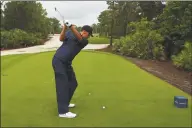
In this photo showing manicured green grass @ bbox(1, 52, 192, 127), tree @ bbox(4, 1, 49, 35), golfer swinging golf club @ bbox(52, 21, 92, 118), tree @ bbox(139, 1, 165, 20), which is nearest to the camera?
manicured green grass @ bbox(1, 52, 192, 127)

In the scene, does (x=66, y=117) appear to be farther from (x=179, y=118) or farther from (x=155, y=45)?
(x=155, y=45)

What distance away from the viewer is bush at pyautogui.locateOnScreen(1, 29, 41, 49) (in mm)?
35781

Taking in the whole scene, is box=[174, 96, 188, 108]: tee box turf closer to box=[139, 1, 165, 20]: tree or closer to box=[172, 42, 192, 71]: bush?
box=[172, 42, 192, 71]: bush

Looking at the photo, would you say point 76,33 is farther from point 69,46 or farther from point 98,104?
point 98,104

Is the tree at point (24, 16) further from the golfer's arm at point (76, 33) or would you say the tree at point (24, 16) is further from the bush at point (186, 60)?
the golfer's arm at point (76, 33)

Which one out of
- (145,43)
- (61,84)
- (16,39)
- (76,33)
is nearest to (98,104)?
(61,84)

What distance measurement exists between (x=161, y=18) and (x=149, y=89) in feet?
57.6

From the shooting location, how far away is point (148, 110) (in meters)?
7.24

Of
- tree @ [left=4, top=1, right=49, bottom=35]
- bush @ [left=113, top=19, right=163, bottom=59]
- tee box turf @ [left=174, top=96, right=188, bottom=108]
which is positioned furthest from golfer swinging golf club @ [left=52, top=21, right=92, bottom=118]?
tree @ [left=4, top=1, right=49, bottom=35]

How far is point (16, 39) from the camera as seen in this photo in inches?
1511

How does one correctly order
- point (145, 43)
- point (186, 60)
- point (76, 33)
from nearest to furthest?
point (76, 33) → point (186, 60) → point (145, 43)

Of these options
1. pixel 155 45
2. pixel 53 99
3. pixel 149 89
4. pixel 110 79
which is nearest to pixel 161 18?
pixel 155 45

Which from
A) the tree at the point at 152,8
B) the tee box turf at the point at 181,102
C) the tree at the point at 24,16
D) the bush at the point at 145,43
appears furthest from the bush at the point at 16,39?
the tee box turf at the point at 181,102

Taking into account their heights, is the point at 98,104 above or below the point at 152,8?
below
